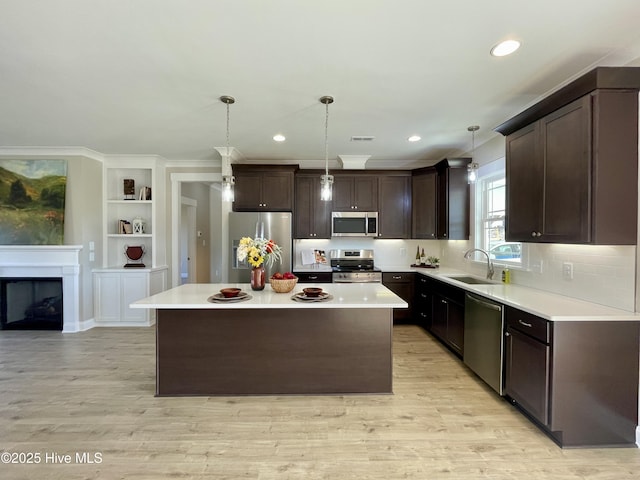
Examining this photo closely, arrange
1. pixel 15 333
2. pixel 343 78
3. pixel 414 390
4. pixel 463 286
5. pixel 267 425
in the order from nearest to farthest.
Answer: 1. pixel 267 425
2. pixel 343 78
3. pixel 414 390
4. pixel 463 286
5. pixel 15 333

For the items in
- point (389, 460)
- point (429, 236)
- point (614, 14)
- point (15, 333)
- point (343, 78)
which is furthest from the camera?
point (429, 236)

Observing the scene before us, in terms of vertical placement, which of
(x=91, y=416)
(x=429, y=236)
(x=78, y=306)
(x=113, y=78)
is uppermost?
(x=113, y=78)

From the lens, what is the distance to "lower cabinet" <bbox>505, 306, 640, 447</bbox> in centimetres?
199

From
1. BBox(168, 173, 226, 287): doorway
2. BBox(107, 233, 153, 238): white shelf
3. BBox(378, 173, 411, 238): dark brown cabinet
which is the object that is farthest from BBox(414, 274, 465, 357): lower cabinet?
BBox(107, 233, 153, 238): white shelf

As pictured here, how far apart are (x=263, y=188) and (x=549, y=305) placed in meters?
3.77

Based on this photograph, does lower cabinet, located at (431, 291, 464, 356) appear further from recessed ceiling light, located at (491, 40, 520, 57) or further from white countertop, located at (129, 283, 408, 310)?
recessed ceiling light, located at (491, 40, 520, 57)

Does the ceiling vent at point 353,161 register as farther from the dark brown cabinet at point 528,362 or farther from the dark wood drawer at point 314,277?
the dark brown cabinet at point 528,362

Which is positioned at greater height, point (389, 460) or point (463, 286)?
point (463, 286)

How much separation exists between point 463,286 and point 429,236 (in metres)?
1.68

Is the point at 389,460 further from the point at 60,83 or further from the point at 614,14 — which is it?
the point at 60,83

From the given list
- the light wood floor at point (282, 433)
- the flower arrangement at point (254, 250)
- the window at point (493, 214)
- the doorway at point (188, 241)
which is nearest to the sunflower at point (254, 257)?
the flower arrangement at point (254, 250)

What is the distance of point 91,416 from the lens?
7.75 ft

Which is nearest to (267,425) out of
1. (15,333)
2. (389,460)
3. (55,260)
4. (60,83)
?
(389,460)

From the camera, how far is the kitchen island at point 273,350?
104 inches
